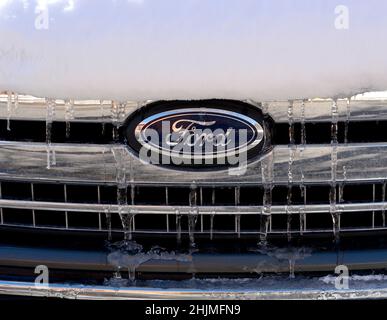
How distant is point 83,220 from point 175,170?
20.6 inches

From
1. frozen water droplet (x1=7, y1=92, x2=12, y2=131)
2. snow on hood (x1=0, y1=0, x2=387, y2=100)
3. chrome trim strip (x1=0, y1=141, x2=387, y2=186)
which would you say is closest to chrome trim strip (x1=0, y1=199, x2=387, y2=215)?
chrome trim strip (x1=0, y1=141, x2=387, y2=186)

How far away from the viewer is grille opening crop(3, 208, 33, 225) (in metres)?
3.01

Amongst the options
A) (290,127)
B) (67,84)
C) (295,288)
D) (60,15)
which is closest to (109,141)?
(67,84)

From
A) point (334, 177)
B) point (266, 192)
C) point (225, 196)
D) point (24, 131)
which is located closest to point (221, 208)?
point (225, 196)

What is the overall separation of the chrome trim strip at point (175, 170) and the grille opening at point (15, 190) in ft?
0.45

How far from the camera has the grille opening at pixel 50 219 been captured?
3.00 metres

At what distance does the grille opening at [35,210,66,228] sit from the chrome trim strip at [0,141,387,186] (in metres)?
0.27

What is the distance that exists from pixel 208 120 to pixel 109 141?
14.5 inches

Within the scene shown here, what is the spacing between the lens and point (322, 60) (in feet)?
8.00

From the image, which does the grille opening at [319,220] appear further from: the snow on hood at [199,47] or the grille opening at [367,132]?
the snow on hood at [199,47]

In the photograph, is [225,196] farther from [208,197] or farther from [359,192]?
[359,192]

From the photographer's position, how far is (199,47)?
7.89ft
